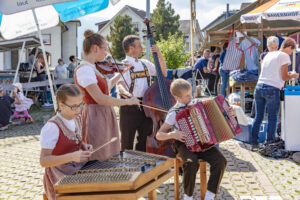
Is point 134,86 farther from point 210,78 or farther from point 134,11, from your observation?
point 134,11

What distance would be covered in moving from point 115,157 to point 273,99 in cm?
404

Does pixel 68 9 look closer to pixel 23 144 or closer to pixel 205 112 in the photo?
pixel 23 144

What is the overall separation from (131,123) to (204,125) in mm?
1463

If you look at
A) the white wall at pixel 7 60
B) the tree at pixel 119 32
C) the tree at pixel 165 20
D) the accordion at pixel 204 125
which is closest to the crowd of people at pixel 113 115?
the accordion at pixel 204 125

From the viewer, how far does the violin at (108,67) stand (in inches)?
153

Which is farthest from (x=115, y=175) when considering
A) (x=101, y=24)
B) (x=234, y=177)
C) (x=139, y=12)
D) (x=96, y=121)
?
(x=101, y=24)

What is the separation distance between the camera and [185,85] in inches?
152

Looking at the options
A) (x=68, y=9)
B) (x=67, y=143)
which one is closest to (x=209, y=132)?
(x=67, y=143)

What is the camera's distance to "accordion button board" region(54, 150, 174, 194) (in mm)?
2270

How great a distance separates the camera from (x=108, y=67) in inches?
157

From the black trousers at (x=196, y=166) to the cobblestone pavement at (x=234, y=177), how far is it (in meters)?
0.53

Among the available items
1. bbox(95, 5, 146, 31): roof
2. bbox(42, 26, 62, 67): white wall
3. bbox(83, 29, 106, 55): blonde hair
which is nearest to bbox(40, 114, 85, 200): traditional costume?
bbox(83, 29, 106, 55): blonde hair

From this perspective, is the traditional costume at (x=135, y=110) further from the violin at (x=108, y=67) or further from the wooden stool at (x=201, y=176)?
the wooden stool at (x=201, y=176)

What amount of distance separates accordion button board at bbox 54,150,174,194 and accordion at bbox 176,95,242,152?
861mm
